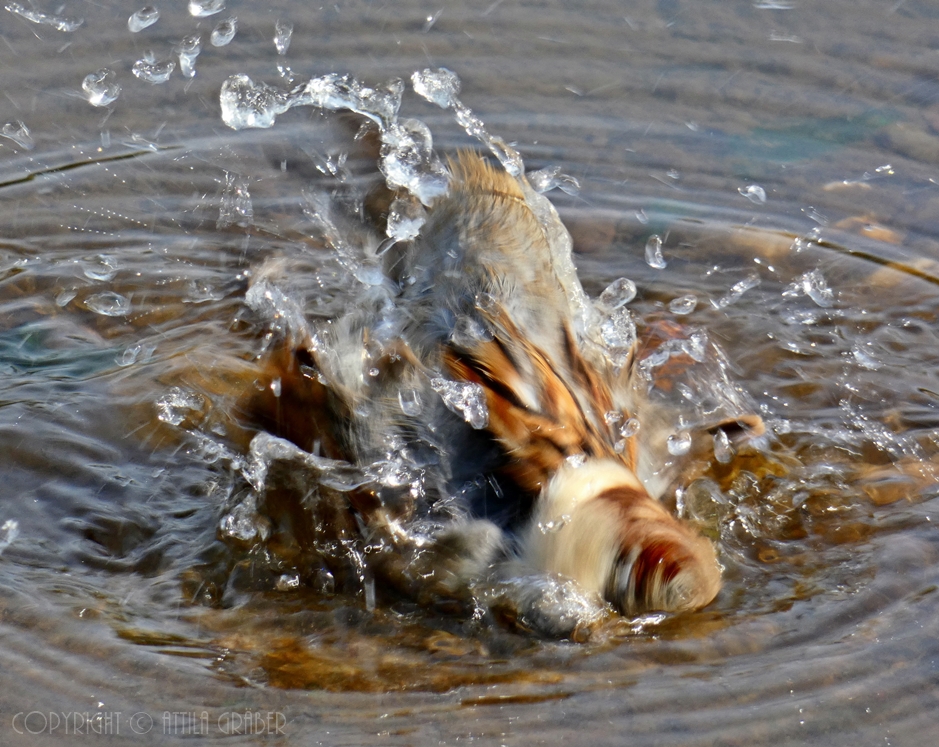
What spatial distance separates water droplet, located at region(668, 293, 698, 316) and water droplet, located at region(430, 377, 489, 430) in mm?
1477

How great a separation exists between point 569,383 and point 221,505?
1.08 meters

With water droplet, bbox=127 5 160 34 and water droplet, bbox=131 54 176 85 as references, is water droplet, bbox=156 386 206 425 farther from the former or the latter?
water droplet, bbox=127 5 160 34

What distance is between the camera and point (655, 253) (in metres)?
4.56

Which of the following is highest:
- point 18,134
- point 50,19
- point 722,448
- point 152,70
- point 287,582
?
point 50,19

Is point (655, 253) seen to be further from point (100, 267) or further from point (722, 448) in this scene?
point (100, 267)

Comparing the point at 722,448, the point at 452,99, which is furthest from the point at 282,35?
the point at 722,448

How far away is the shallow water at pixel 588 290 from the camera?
2.46 meters

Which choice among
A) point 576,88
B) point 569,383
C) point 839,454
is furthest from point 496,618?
point 576,88

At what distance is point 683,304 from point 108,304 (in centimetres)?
220

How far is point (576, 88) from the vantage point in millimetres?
5250

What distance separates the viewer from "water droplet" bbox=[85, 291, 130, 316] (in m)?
4.23

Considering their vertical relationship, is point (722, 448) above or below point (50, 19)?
below

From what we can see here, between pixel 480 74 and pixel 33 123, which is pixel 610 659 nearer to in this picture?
pixel 480 74

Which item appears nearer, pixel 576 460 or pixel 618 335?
pixel 576 460
